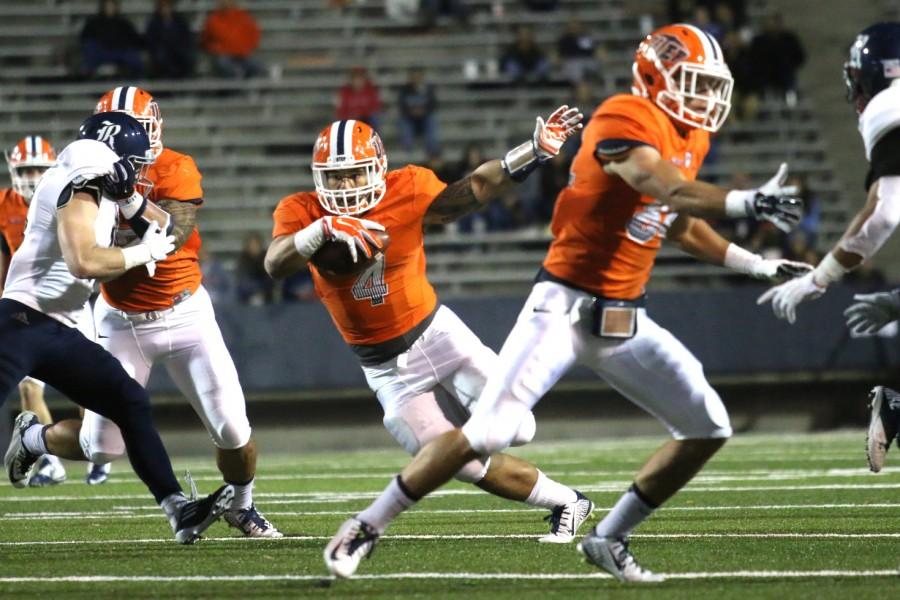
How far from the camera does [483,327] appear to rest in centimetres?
1282

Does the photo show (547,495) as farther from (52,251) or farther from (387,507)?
(52,251)

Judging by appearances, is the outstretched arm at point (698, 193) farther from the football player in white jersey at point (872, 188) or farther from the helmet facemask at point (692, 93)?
the football player in white jersey at point (872, 188)

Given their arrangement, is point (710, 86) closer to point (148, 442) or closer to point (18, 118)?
point (148, 442)

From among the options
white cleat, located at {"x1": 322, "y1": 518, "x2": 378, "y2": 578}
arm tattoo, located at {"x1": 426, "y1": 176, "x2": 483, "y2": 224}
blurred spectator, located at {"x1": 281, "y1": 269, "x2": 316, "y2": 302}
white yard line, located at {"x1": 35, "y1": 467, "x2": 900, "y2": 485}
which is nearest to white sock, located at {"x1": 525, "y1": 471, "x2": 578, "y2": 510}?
arm tattoo, located at {"x1": 426, "y1": 176, "x2": 483, "y2": 224}

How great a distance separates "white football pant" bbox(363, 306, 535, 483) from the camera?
565cm

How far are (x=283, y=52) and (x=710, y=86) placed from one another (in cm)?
1206

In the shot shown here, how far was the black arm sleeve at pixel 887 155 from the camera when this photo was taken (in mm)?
4902

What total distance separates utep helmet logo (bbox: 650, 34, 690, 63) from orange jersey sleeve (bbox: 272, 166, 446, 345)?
4.13ft

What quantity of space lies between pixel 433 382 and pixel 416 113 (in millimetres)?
9617

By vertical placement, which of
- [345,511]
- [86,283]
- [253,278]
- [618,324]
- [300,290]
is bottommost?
[300,290]

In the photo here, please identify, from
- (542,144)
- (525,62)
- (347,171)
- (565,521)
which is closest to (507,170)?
(542,144)

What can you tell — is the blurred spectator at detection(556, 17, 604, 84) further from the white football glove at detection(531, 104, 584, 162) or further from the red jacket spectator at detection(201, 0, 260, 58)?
the white football glove at detection(531, 104, 584, 162)

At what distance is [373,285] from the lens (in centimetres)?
568

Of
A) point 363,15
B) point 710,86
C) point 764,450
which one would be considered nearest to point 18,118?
point 363,15
